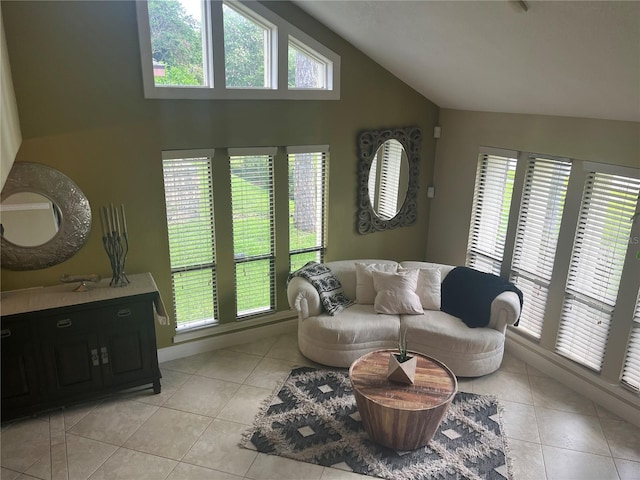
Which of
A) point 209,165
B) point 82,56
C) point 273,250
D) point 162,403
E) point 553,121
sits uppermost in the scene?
point 82,56

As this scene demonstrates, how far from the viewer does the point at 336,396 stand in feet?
14.0

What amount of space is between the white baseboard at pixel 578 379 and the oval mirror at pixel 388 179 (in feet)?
6.15

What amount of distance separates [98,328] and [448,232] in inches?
152

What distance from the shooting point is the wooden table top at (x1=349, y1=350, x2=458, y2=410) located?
3498 mm

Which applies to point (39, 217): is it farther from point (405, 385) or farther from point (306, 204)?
point (405, 385)

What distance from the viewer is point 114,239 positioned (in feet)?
13.7

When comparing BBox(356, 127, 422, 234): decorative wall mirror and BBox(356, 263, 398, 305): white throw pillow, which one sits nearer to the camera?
BBox(356, 263, 398, 305): white throw pillow

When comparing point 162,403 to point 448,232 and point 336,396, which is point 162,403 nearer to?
point 336,396

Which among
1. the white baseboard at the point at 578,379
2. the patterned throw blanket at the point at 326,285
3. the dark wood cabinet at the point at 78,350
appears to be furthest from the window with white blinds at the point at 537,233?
the dark wood cabinet at the point at 78,350

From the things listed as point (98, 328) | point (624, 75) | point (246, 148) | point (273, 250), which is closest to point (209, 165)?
point (246, 148)

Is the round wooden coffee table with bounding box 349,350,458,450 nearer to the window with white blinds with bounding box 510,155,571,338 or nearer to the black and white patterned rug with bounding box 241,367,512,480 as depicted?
the black and white patterned rug with bounding box 241,367,512,480

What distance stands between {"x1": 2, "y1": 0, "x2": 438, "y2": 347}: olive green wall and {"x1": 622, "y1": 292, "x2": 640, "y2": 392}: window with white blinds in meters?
2.86

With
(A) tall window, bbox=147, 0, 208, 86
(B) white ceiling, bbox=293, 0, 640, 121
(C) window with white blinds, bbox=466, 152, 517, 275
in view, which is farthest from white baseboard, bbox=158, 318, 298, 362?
(B) white ceiling, bbox=293, 0, 640, 121

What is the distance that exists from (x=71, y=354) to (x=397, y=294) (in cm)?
291
